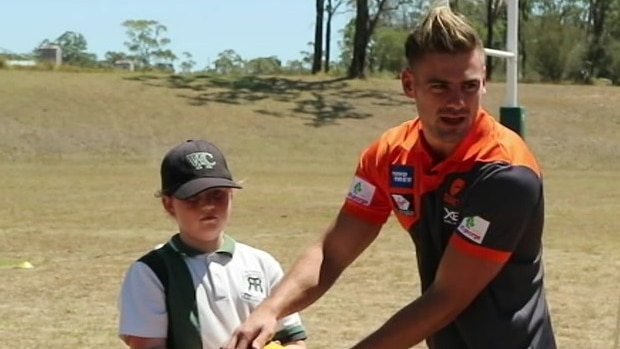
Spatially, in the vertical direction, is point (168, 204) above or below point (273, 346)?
above

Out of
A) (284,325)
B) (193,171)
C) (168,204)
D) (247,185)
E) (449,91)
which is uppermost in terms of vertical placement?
(449,91)

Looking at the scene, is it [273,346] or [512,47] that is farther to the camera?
[512,47]

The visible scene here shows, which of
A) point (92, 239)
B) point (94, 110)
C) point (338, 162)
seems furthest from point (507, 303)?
point (94, 110)

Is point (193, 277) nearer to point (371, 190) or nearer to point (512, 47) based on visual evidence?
point (371, 190)

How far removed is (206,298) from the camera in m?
3.33

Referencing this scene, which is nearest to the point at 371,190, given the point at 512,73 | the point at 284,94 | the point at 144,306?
the point at 144,306

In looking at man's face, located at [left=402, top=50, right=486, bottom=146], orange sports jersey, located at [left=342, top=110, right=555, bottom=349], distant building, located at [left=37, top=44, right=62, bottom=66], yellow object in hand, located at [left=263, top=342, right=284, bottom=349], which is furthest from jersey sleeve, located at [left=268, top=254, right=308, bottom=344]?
distant building, located at [left=37, top=44, right=62, bottom=66]

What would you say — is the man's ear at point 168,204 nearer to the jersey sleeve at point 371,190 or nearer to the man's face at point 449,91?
the jersey sleeve at point 371,190

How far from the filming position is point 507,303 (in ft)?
10.1

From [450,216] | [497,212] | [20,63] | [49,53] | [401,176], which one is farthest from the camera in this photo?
[49,53]

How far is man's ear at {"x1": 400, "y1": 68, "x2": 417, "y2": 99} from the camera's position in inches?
122

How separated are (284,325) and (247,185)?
868 inches

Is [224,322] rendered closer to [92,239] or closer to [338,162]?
[92,239]

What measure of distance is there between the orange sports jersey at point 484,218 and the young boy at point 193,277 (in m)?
0.48
